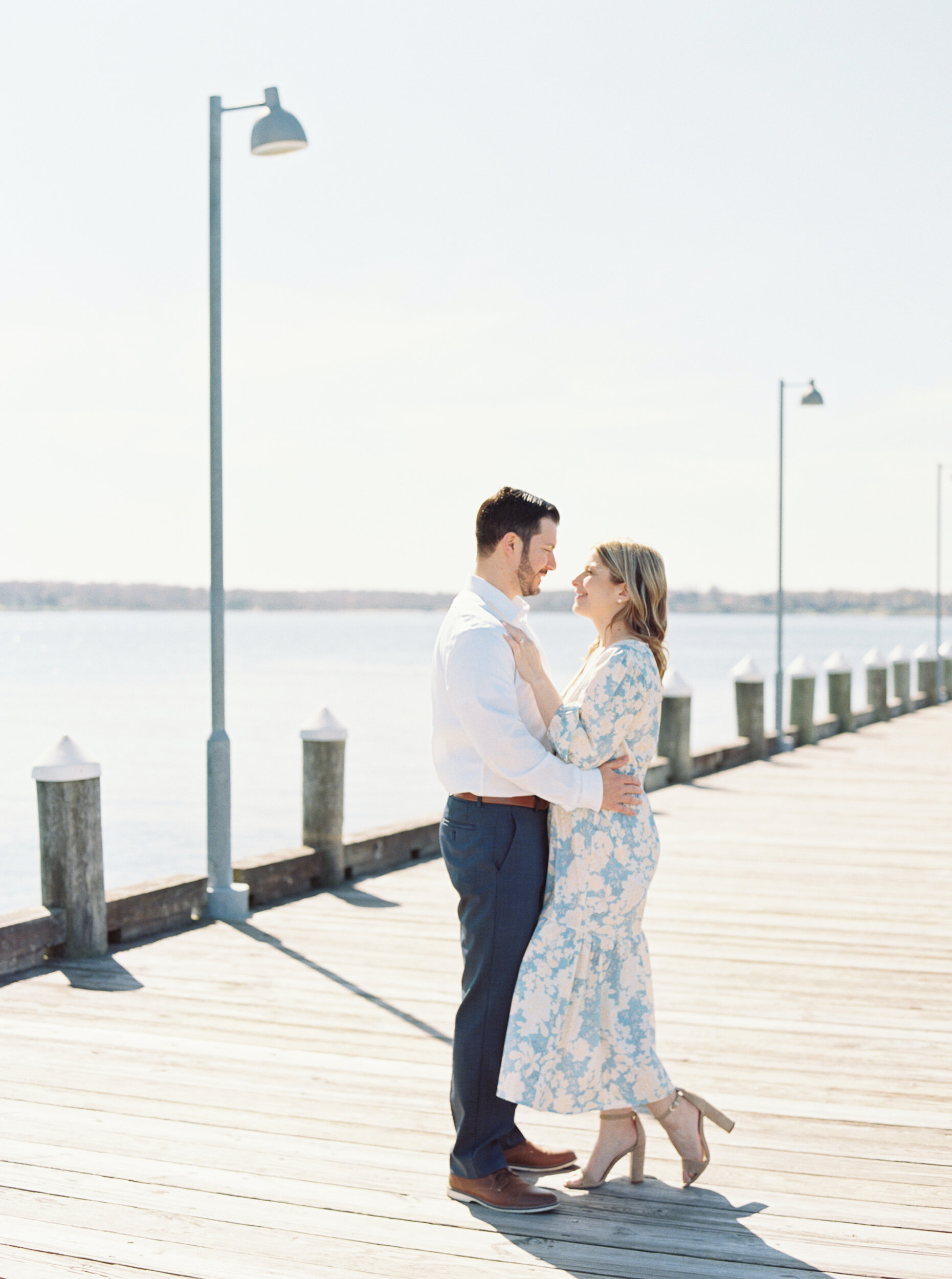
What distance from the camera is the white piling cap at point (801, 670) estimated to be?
17.5 meters

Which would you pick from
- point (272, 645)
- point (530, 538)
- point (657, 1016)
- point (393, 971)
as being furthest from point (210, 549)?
point (272, 645)

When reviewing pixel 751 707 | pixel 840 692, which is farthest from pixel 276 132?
pixel 840 692

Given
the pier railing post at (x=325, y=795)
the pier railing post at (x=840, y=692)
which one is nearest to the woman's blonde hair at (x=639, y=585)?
the pier railing post at (x=325, y=795)

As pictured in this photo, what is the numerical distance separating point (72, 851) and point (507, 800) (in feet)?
10.8

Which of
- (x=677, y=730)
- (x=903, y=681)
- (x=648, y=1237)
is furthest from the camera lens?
(x=903, y=681)

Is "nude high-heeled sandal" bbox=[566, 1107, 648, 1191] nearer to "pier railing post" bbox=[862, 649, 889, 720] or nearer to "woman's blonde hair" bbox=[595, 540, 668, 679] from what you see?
"woman's blonde hair" bbox=[595, 540, 668, 679]

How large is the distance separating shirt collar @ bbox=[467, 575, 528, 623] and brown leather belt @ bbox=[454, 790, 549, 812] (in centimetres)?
48

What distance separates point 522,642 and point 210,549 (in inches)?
163

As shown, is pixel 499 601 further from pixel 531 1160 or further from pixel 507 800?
pixel 531 1160

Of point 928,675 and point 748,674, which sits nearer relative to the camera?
point 748,674

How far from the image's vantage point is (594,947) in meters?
3.65

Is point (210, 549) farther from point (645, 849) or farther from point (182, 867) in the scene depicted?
point (182, 867)

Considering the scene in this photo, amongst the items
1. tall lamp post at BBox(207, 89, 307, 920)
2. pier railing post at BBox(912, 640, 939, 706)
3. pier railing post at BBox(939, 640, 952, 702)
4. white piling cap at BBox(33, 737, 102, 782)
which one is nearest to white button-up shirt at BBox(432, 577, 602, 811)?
white piling cap at BBox(33, 737, 102, 782)

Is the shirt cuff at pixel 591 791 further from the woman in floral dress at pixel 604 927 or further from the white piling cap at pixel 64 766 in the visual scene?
the white piling cap at pixel 64 766
